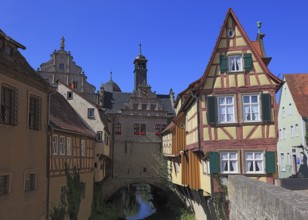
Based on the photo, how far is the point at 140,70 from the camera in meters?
42.1

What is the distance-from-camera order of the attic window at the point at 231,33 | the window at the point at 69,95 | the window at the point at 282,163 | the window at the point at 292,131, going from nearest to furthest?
the attic window at the point at 231,33 < the window at the point at 69,95 < the window at the point at 292,131 < the window at the point at 282,163

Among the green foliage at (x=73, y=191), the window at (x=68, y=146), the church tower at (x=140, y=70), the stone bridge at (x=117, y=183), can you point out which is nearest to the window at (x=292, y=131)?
the stone bridge at (x=117, y=183)

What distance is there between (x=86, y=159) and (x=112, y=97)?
1566cm

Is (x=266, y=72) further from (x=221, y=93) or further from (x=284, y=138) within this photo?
(x=284, y=138)

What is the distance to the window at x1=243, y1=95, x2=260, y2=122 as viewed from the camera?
55.2 ft

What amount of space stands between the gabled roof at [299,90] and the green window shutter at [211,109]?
13.7 m

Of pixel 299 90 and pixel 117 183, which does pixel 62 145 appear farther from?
pixel 299 90

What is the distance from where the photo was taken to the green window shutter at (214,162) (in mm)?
16562

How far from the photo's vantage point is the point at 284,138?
33.0 m

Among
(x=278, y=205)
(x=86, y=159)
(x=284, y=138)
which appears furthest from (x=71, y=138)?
(x=284, y=138)

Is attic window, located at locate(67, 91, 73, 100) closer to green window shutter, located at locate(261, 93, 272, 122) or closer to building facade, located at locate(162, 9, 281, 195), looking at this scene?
building facade, located at locate(162, 9, 281, 195)

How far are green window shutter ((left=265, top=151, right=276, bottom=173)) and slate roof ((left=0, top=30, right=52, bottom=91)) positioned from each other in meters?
9.66

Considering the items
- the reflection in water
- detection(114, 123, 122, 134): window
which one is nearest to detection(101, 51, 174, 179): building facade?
detection(114, 123, 122, 134): window

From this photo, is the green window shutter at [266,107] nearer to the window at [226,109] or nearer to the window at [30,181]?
the window at [226,109]
